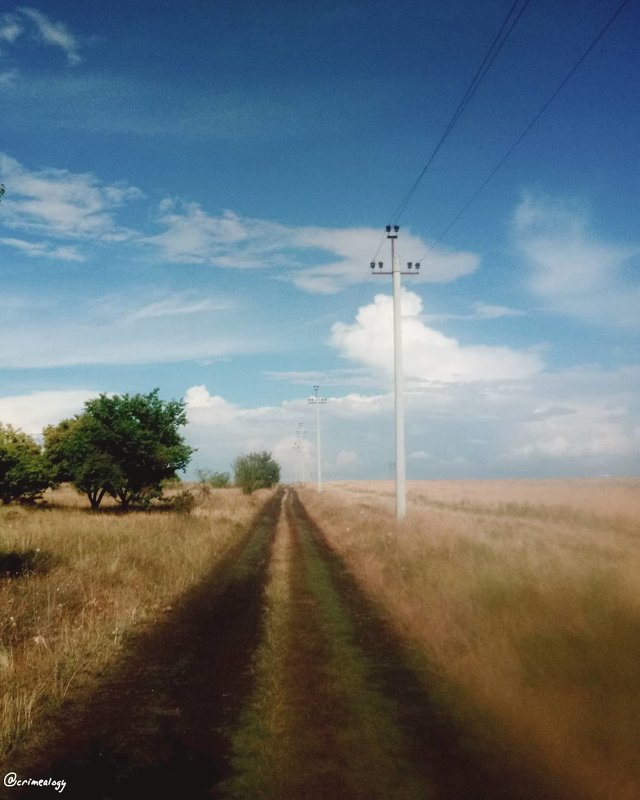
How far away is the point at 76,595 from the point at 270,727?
6940mm

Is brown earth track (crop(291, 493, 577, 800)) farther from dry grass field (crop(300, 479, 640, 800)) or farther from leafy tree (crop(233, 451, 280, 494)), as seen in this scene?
leafy tree (crop(233, 451, 280, 494))

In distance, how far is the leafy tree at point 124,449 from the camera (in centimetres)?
2856

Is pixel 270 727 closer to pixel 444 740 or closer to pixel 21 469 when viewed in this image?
pixel 444 740

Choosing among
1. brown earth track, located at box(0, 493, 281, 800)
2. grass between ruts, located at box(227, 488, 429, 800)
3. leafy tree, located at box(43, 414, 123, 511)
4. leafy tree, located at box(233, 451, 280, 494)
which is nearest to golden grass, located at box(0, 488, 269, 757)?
brown earth track, located at box(0, 493, 281, 800)

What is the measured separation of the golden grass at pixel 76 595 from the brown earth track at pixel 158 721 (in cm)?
43

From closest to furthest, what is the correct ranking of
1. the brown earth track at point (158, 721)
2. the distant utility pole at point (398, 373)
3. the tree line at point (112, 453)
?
the brown earth track at point (158, 721) → the distant utility pole at point (398, 373) → the tree line at point (112, 453)

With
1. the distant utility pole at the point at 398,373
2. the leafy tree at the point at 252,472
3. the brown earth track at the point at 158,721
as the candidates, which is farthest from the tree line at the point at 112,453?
the leafy tree at the point at 252,472

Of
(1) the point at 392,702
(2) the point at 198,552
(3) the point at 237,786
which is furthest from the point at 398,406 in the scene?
(3) the point at 237,786

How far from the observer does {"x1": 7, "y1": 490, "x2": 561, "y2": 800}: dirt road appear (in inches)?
175

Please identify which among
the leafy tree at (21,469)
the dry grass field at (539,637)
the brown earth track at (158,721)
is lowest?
the brown earth track at (158,721)

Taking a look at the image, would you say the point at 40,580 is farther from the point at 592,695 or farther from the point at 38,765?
the point at 592,695

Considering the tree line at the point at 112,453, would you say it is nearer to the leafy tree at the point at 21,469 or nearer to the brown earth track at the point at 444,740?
the leafy tree at the point at 21,469

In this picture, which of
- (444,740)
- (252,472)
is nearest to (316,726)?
(444,740)

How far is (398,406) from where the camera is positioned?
71.4ft
